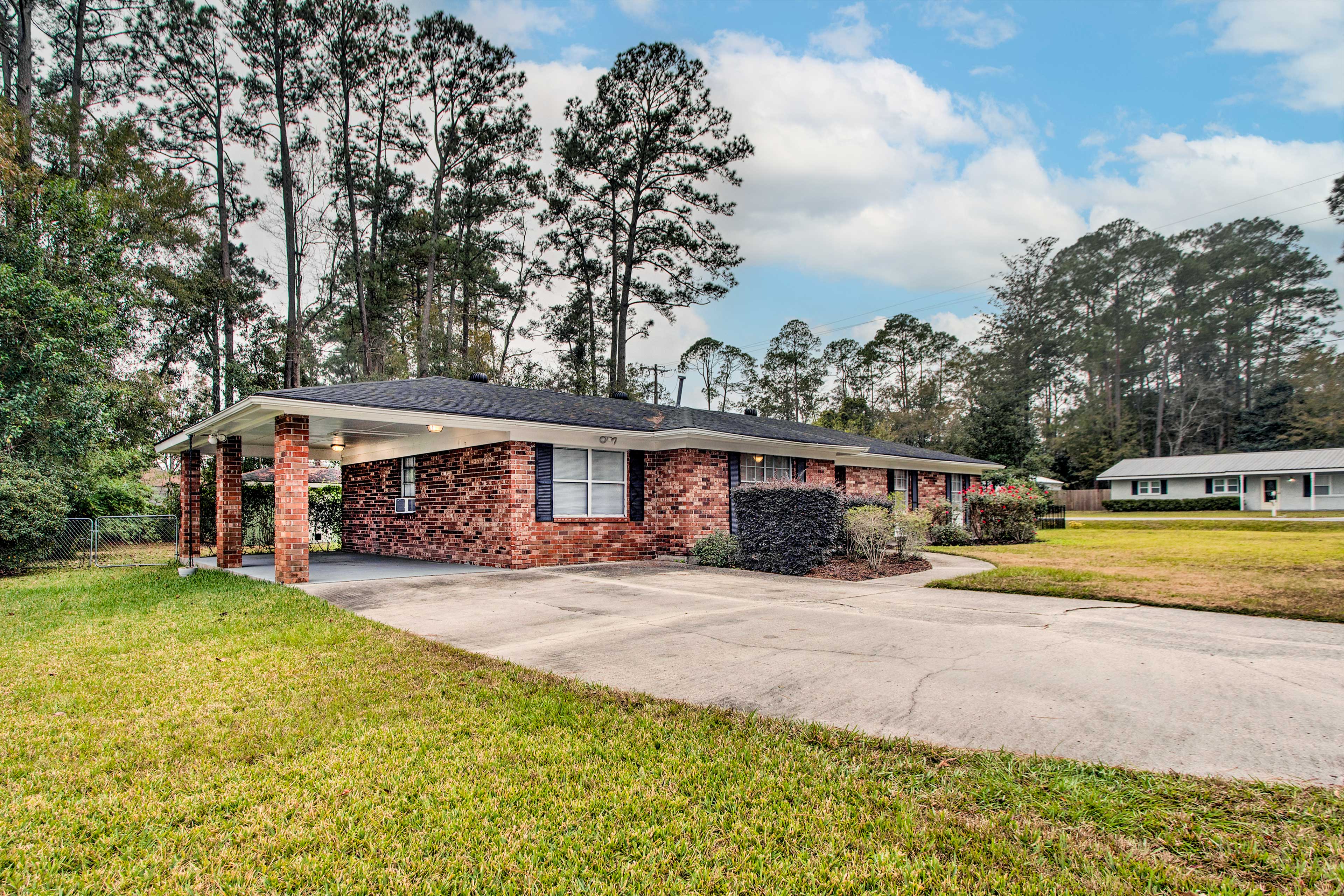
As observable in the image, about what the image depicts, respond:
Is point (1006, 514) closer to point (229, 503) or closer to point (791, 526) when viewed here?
point (791, 526)

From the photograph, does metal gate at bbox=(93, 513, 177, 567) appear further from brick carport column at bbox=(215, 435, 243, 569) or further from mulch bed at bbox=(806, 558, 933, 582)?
mulch bed at bbox=(806, 558, 933, 582)

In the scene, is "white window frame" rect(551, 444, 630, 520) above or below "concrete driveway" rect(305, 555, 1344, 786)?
above

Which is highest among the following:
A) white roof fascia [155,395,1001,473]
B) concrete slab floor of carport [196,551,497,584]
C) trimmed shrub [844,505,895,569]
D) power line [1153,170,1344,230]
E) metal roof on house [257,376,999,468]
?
power line [1153,170,1344,230]

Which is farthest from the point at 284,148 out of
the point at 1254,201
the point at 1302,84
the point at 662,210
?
the point at 1254,201

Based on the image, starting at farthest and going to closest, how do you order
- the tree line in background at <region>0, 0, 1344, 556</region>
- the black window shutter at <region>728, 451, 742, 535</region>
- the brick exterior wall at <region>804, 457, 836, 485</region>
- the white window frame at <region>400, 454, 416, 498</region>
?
the brick exterior wall at <region>804, 457, 836, 485</region>, the white window frame at <region>400, 454, 416, 498</region>, the tree line in background at <region>0, 0, 1344, 556</region>, the black window shutter at <region>728, 451, 742, 535</region>

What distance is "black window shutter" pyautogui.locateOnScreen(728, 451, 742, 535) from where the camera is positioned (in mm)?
13727

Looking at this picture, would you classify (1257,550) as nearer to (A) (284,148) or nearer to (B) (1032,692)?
(B) (1032,692)

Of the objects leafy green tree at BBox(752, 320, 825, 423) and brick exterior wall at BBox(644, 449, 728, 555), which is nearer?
brick exterior wall at BBox(644, 449, 728, 555)

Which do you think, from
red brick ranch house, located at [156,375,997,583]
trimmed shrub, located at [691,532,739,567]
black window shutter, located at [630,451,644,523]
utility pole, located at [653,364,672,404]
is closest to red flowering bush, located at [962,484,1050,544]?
red brick ranch house, located at [156,375,997,583]

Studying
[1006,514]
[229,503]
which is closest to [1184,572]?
[1006,514]

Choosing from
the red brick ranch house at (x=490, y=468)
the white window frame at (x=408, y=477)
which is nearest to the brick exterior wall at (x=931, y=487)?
the red brick ranch house at (x=490, y=468)

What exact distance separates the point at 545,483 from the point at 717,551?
3.60m

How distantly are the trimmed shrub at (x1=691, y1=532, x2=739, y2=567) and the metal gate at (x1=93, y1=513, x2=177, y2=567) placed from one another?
1102 cm

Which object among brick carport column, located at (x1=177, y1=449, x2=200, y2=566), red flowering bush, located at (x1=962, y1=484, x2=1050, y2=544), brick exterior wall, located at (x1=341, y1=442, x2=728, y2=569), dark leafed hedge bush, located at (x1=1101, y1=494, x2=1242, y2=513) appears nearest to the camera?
brick exterior wall, located at (x1=341, y1=442, x2=728, y2=569)
